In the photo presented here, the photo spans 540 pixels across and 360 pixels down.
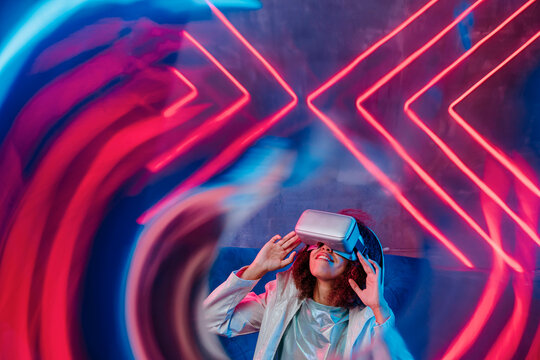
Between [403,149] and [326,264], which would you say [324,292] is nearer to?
[326,264]

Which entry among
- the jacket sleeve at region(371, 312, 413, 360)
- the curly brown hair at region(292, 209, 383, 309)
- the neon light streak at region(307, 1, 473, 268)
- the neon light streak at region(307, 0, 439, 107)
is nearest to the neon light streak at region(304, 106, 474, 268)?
the neon light streak at region(307, 1, 473, 268)

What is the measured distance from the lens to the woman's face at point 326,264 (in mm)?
1925

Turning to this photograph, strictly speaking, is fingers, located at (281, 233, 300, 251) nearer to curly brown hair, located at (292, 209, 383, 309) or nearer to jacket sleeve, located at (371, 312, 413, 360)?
curly brown hair, located at (292, 209, 383, 309)

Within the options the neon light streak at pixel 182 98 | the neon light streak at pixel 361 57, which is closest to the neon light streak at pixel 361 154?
the neon light streak at pixel 361 57

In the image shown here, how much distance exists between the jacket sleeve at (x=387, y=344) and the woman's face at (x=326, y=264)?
0.26 metres

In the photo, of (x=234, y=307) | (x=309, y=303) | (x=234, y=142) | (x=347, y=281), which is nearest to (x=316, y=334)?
(x=309, y=303)

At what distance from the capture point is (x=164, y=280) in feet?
9.95

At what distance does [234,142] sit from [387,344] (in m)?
1.98

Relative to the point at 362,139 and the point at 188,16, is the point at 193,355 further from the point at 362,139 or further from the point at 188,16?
the point at 188,16

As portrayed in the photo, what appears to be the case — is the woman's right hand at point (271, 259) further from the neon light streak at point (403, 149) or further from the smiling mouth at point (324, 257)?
the neon light streak at point (403, 149)

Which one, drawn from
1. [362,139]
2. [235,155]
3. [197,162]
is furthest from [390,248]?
[197,162]

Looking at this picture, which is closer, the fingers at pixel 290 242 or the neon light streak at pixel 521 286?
the fingers at pixel 290 242

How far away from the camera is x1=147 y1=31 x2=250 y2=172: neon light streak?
3.41 m

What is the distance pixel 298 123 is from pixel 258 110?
0.29 meters
